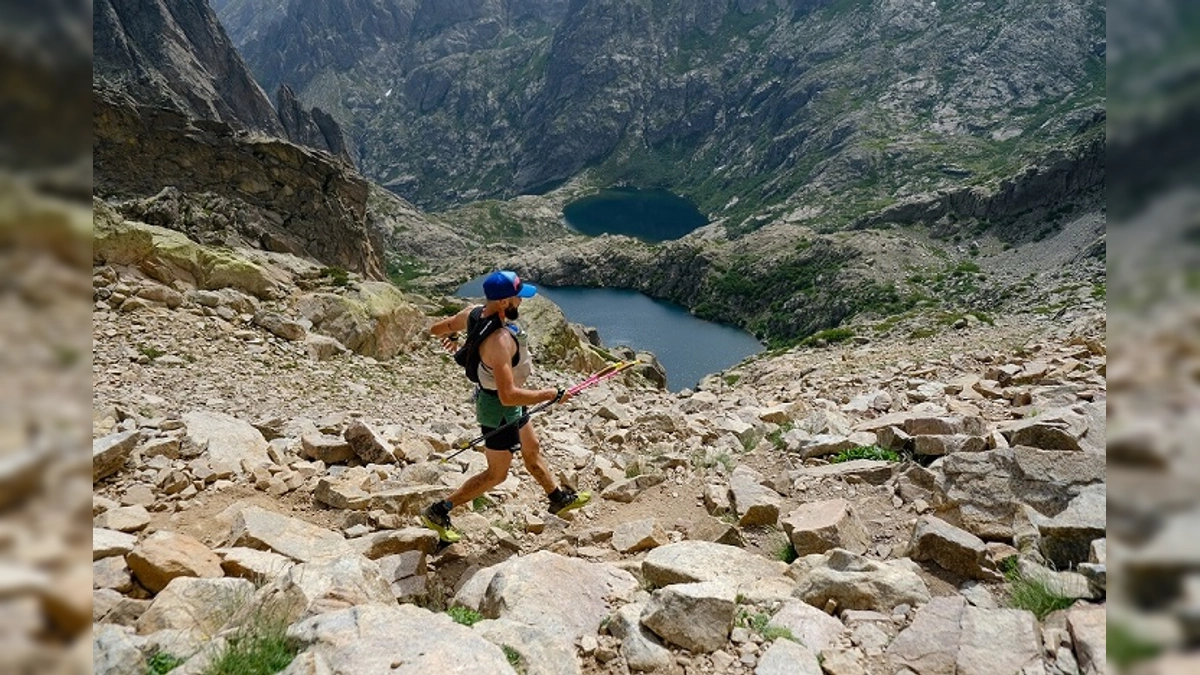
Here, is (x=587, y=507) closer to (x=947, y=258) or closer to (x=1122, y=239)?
(x=1122, y=239)

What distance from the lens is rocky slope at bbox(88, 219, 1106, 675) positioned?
13.1ft

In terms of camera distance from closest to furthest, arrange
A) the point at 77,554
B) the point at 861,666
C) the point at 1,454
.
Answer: the point at 1,454 → the point at 77,554 → the point at 861,666

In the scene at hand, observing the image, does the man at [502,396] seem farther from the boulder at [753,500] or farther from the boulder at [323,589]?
the boulder at [753,500]

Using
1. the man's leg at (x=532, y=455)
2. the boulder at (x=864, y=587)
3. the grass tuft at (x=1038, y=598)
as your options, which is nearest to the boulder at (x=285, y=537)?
the man's leg at (x=532, y=455)

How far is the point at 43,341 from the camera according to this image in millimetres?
1229

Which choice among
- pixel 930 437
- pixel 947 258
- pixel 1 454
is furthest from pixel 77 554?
pixel 947 258

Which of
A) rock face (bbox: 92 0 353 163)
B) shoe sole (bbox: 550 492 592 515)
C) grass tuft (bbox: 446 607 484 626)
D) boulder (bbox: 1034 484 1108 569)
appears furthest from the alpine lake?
grass tuft (bbox: 446 607 484 626)

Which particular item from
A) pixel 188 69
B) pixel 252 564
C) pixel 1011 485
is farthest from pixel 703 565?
pixel 188 69

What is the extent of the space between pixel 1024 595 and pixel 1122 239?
12.7ft

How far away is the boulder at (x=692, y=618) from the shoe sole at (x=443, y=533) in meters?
2.63

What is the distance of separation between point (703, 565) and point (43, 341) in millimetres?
4905

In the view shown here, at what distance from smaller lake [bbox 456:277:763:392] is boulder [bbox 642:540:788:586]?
69.8 m

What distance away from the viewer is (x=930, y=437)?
8.50 meters

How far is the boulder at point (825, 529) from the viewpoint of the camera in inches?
238
